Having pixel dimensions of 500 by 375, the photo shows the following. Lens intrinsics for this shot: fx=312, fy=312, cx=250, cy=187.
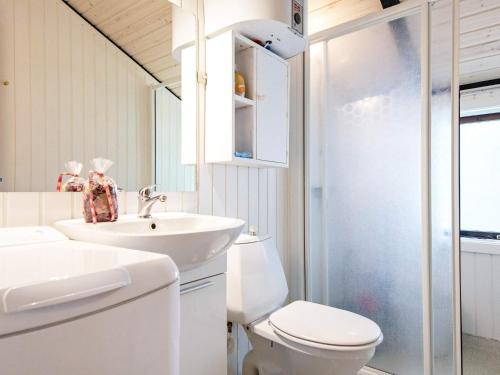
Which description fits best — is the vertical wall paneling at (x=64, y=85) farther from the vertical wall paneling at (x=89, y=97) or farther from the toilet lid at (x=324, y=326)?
the toilet lid at (x=324, y=326)

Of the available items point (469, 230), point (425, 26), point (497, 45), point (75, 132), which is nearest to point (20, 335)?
point (75, 132)

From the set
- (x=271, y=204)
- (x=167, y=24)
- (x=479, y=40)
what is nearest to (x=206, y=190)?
(x=271, y=204)

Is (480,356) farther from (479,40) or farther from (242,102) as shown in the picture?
(242,102)

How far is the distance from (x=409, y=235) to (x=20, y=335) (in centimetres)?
168

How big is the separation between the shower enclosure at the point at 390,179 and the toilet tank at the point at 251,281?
1.81 ft

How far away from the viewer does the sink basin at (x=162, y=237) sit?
77 centimetres

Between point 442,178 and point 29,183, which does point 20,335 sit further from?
point 442,178

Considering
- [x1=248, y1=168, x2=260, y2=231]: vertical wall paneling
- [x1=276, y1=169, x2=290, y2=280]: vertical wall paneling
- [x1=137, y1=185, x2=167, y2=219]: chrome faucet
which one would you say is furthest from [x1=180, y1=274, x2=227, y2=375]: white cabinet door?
[x1=276, y1=169, x2=290, y2=280]: vertical wall paneling

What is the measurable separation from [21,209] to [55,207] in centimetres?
9

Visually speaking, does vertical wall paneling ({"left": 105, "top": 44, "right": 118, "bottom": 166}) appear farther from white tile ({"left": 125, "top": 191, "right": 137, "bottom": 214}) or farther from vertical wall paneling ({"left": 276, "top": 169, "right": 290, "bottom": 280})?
vertical wall paneling ({"left": 276, "top": 169, "right": 290, "bottom": 280})

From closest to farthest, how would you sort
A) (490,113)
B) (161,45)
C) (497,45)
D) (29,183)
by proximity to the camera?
(29,183), (161,45), (497,45), (490,113)

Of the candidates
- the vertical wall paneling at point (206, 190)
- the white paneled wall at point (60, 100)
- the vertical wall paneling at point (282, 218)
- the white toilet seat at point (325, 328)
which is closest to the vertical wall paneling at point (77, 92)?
the white paneled wall at point (60, 100)

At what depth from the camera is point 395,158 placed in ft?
5.52

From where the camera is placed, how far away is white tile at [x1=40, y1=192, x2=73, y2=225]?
100 cm
